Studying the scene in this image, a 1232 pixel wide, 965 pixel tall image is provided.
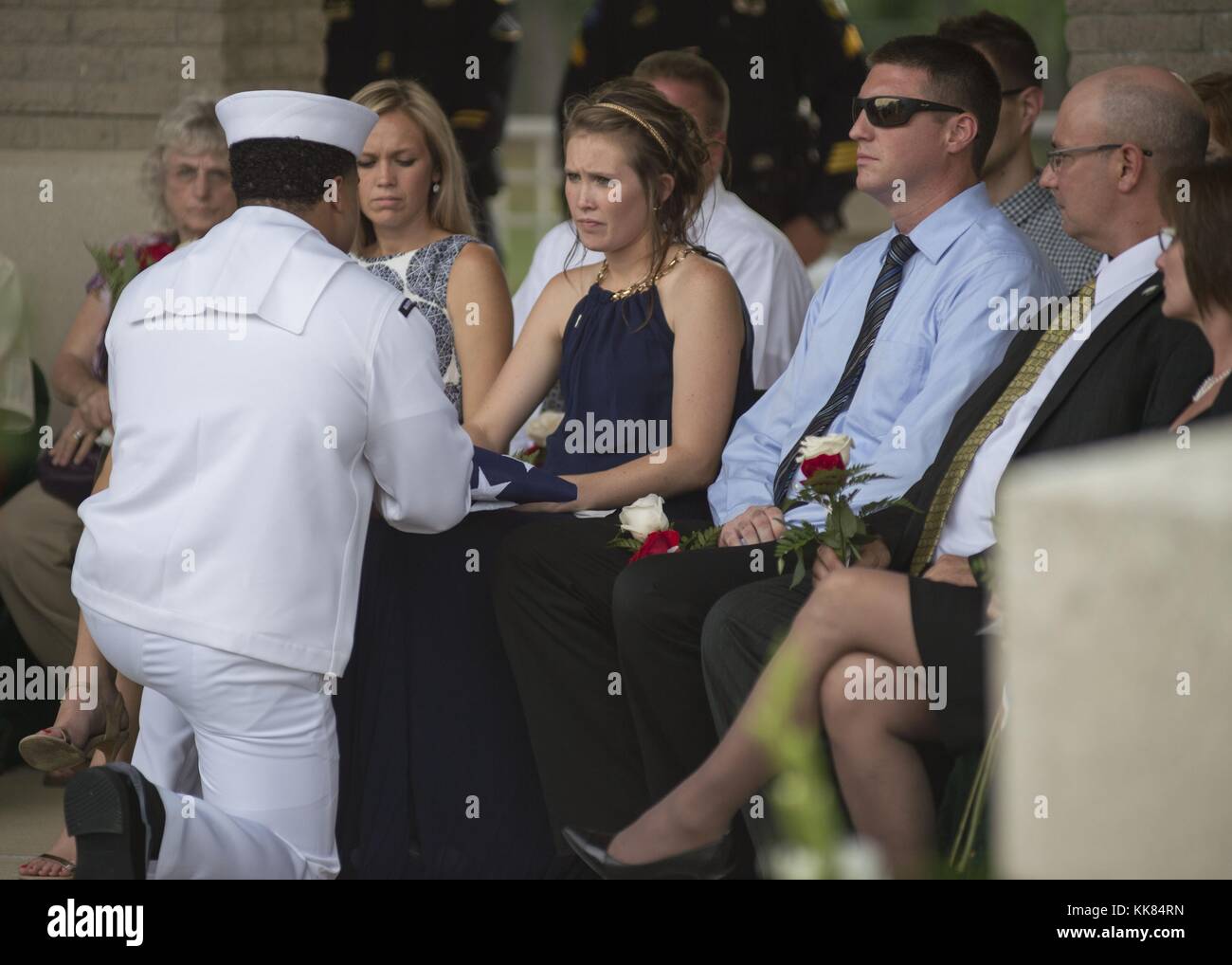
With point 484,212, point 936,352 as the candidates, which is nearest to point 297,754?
point 936,352

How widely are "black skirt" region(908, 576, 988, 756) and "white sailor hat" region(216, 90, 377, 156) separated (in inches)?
51.9

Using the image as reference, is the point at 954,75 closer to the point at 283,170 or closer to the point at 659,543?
the point at 659,543

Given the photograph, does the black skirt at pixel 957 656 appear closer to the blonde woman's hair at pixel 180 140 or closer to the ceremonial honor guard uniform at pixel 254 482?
the ceremonial honor guard uniform at pixel 254 482

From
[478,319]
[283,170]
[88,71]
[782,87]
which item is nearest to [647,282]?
[478,319]

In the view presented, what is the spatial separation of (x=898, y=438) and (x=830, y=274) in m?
0.62

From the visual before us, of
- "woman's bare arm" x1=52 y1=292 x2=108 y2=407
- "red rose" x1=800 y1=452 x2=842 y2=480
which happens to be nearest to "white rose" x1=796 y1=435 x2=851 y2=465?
"red rose" x1=800 y1=452 x2=842 y2=480

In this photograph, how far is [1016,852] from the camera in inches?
62.0

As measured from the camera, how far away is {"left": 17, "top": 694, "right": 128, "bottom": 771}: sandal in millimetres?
3713

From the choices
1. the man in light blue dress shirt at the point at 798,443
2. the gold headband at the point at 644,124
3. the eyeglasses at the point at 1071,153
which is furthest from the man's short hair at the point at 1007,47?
the eyeglasses at the point at 1071,153

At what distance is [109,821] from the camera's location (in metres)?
2.72

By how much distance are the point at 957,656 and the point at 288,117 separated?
1.50 m

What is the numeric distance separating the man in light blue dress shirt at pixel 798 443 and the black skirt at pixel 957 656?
1.61 ft

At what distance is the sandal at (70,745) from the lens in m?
3.71
